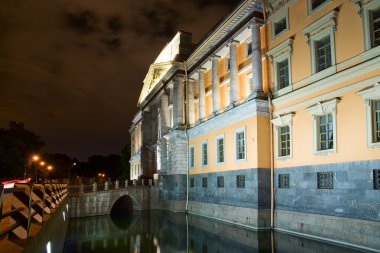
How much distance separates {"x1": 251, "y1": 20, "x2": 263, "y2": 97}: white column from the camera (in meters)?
23.3

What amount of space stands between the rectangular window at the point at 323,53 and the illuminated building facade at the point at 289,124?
5cm

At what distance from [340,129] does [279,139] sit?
5.14 m

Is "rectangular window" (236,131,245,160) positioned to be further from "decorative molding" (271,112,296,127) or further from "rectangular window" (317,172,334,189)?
"rectangular window" (317,172,334,189)

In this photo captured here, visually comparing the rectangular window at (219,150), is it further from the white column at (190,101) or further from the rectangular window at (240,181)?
the white column at (190,101)

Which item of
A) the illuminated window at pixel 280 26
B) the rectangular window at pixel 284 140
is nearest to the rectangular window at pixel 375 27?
the illuminated window at pixel 280 26

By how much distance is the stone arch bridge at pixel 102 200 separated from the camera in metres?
33.8

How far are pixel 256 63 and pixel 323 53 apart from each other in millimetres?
5164

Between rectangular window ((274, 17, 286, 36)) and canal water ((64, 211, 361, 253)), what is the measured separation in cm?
1253

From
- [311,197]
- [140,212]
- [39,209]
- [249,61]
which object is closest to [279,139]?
[311,197]

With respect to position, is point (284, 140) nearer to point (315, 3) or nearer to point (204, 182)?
point (315, 3)

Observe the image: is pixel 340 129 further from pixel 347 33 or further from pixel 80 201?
pixel 80 201

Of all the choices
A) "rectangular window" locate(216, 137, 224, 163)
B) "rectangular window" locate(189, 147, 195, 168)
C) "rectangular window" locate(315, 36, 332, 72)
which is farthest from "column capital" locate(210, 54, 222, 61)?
"rectangular window" locate(315, 36, 332, 72)

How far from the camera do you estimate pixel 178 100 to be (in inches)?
1443

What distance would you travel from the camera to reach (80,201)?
Answer: 112ft
